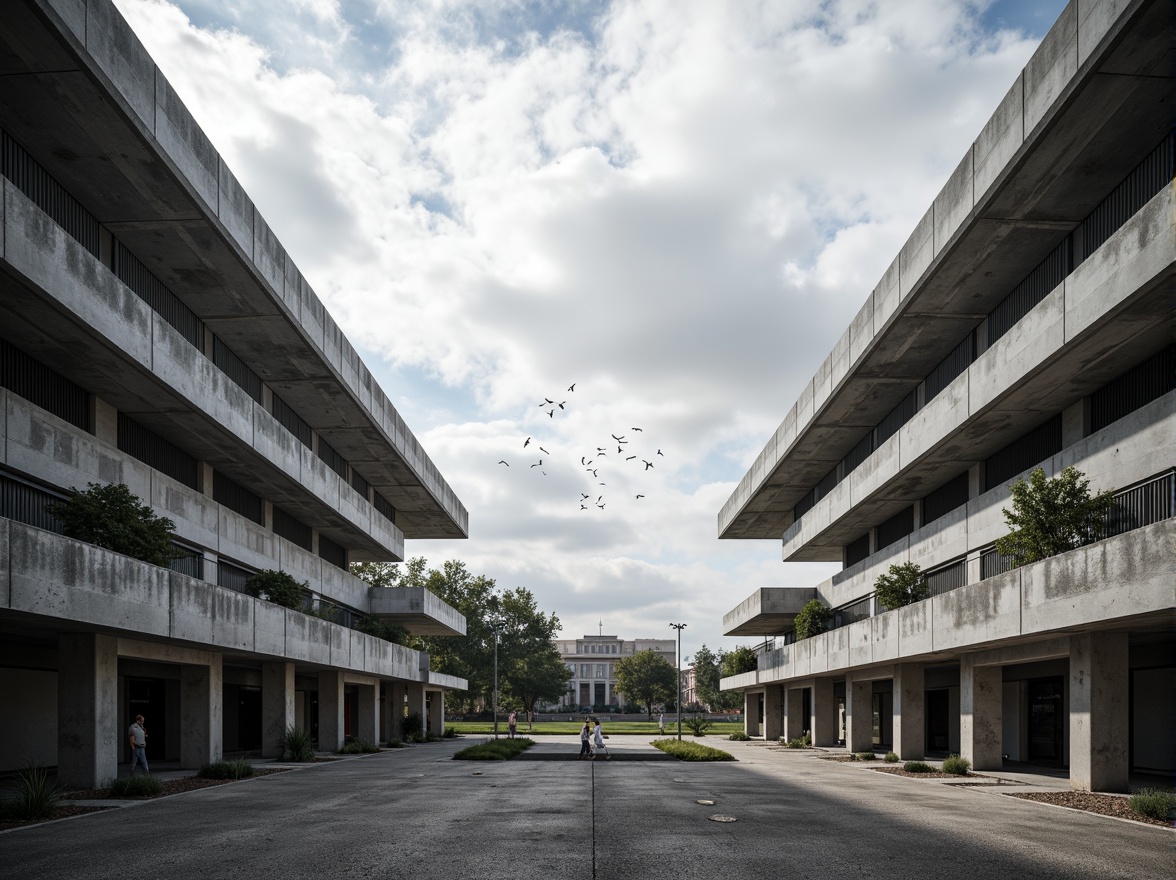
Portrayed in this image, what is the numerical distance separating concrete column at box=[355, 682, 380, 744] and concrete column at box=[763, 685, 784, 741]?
2636cm

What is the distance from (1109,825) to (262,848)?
13728 mm

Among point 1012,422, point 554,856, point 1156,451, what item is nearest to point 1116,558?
point 1156,451

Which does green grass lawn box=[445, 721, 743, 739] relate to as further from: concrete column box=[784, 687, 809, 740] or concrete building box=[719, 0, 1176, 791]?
concrete building box=[719, 0, 1176, 791]

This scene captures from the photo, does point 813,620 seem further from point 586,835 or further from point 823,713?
point 586,835

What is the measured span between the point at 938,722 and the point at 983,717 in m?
14.0

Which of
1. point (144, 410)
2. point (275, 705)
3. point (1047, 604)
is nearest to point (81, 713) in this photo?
point (144, 410)

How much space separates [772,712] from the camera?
65188 millimetres

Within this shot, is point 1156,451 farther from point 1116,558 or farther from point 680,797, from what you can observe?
point 680,797

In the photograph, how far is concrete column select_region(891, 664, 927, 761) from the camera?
36.0m

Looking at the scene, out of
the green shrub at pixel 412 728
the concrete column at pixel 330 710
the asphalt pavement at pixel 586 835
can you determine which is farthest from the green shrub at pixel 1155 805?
the green shrub at pixel 412 728

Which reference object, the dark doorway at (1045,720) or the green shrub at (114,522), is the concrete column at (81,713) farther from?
the dark doorway at (1045,720)

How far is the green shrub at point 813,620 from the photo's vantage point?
48656 millimetres

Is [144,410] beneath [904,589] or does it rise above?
above

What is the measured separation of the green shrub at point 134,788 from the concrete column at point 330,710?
2011cm
